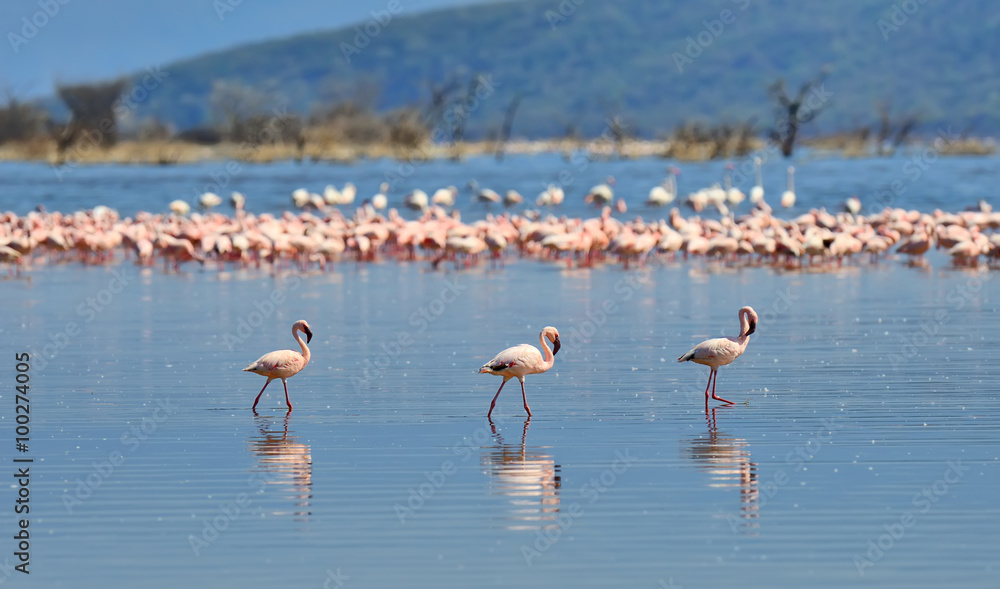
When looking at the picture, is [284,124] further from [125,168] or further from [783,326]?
[783,326]

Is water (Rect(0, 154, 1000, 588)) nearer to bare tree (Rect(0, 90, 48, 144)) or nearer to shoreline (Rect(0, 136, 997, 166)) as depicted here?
shoreline (Rect(0, 136, 997, 166))

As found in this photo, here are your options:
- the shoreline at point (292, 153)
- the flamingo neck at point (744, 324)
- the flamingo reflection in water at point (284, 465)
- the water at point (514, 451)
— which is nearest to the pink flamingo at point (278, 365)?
the water at point (514, 451)

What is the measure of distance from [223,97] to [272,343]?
71818 millimetres

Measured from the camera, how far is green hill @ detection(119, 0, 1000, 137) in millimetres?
149750

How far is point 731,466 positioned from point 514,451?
1256 millimetres

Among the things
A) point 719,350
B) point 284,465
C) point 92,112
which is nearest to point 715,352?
point 719,350

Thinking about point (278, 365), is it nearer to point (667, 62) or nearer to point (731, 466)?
point (731, 466)

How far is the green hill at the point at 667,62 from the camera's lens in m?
150

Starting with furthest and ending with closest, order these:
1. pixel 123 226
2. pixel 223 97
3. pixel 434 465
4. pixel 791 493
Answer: pixel 223 97 → pixel 123 226 → pixel 434 465 → pixel 791 493

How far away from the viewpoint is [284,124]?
7825 cm

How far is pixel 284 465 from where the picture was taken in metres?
8.45

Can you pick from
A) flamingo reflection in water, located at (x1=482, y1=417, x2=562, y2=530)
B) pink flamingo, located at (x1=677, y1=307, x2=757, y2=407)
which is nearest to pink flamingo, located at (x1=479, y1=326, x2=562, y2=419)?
flamingo reflection in water, located at (x1=482, y1=417, x2=562, y2=530)

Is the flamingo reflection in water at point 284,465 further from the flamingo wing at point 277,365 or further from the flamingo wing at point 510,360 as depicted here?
the flamingo wing at point 510,360

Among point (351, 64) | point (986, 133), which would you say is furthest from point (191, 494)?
point (351, 64)
